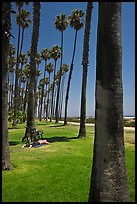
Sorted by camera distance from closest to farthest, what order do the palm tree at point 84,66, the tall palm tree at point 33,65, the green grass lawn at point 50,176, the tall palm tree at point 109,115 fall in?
the tall palm tree at point 109,115 → the green grass lawn at point 50,176 → the tall palm tree at point 33,65 → the palm tree at point 84,66

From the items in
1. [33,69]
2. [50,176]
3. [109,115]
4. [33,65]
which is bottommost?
[50,176]

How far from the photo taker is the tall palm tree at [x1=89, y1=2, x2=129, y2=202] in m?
6.04

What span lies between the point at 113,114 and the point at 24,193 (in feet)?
13.1

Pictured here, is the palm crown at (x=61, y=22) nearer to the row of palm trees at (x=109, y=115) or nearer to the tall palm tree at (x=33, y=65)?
the tall palm tree at (x=33, y=65)

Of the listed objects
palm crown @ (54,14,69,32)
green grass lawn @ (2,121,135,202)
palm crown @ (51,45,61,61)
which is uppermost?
palm crown @ (54,14,69,32)

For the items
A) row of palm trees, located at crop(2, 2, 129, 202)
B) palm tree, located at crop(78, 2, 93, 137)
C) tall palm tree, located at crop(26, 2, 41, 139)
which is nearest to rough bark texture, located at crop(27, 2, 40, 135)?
tall palm tree, located at crop(26, 2, 41, 139)

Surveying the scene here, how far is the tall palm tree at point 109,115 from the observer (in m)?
6.04

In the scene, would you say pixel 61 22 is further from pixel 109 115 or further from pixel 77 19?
pixel 109 115

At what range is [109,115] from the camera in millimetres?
6086

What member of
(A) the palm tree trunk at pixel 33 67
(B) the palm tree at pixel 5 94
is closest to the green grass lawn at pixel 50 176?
(B) the palm tree at pixel 5 94

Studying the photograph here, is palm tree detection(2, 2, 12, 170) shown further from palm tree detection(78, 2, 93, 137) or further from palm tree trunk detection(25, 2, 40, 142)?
palm tree detection(78, 2, 93, 137)

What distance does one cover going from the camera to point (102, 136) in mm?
6113

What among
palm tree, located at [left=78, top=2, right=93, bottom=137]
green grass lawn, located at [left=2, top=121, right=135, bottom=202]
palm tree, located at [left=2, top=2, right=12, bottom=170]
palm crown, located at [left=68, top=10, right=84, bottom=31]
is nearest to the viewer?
green grass lawn, located at [left=2, top=121, right=135, bottom=202]

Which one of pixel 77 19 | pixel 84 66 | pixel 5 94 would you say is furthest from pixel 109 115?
pixel 77 19
